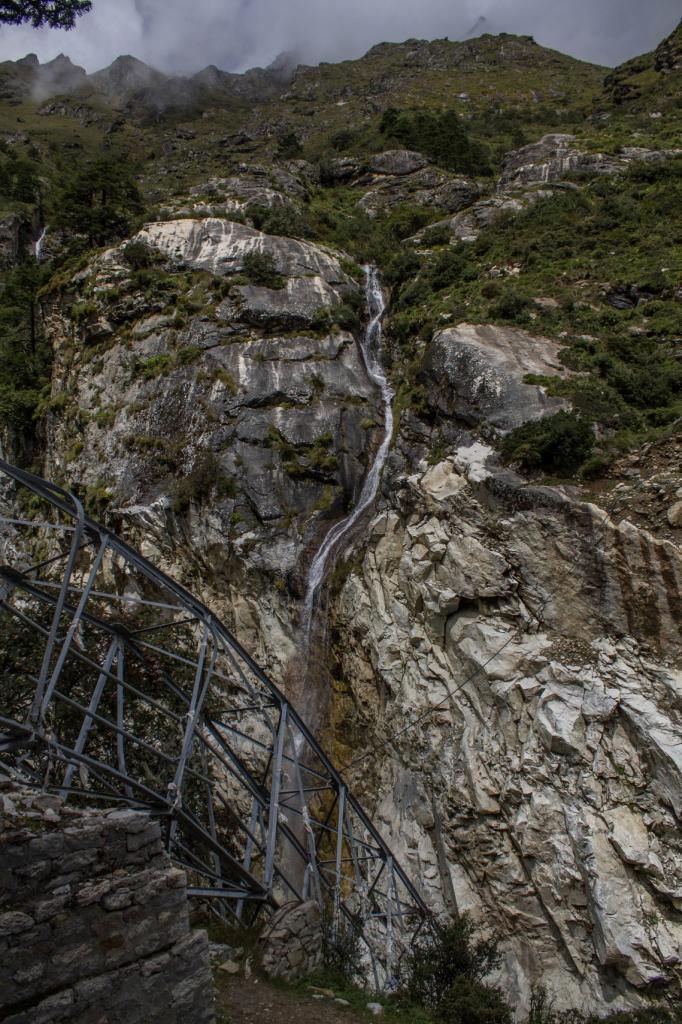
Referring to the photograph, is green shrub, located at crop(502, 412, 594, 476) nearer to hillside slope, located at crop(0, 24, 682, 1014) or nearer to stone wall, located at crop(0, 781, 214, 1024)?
hillside slope, located at crop(0, 24, 682, 1014)

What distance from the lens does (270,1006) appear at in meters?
8.20

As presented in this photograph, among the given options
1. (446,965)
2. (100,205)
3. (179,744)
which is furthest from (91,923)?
(100,205)

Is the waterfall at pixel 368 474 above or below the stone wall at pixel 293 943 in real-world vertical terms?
above

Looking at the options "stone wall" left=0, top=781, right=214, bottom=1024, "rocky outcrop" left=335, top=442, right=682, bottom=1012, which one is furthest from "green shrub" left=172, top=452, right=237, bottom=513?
"stone wall" left=0, top=781, right=214, bottom=1024

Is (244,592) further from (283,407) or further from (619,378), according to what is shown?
(619,378)

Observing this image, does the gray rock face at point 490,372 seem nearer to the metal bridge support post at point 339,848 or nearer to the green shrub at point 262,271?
the green shrub at point 262,271

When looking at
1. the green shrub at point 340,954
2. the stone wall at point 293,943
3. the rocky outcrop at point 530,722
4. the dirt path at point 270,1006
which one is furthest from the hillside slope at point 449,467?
the dirt path at point 270,1006

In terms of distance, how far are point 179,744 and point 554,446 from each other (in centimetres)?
1295

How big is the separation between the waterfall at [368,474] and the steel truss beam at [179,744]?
11.3 feet

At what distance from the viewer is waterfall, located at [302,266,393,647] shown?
2000 cm

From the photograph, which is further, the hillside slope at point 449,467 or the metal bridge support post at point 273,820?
the hillside slope at point 449,467

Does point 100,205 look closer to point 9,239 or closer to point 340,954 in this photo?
point 9,239

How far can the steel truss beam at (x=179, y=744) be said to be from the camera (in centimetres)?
793

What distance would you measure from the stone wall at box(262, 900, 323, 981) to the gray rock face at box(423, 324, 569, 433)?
14.0 meters
